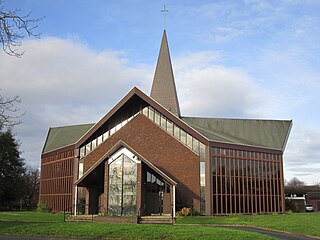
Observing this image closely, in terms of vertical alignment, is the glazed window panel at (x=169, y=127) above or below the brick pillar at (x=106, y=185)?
above

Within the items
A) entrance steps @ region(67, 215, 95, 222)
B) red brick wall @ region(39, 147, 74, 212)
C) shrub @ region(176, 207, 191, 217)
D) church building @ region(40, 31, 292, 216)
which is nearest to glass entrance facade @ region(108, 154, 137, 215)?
church building @ region(40, 31, 292, 216)

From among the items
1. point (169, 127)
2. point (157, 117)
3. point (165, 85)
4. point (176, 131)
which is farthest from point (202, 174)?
point (165, 85)

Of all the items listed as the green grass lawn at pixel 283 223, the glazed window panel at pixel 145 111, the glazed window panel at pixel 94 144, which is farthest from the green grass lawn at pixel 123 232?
the glazed window panel at pixel 94 144

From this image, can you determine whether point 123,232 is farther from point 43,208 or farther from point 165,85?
point 43,208

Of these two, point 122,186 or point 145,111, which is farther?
point 145,111

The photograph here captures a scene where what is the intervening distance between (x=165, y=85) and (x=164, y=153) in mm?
9771

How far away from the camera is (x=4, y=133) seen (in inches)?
2122

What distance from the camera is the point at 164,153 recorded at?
1428 inches

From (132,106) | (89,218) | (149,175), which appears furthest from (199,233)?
(132,106)

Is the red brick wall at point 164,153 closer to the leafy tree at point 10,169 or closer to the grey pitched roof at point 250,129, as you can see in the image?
the grey pitched roof at point 250,129

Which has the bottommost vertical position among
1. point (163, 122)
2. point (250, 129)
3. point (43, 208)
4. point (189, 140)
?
point (43, 208)

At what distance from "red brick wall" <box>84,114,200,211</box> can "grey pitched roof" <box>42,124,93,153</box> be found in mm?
10298

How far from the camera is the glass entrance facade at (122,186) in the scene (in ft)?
99.7

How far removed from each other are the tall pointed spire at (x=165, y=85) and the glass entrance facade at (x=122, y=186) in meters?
12.1
